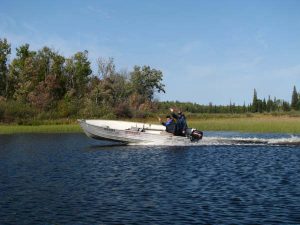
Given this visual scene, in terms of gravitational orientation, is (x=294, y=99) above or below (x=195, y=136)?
above

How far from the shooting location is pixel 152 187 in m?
17.0

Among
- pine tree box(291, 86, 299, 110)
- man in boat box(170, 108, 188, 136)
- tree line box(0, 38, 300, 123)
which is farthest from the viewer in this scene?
pine tree box(291, 86, 299, 110)

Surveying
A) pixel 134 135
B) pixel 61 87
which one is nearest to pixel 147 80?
pixel 61 87

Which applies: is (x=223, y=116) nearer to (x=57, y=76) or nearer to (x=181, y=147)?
(x=57, y=76)

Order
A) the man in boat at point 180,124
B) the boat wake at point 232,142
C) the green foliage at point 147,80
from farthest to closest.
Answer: the green foliage at point 147,80
the man in boat at point 180,124
the boat wake at point 232,142

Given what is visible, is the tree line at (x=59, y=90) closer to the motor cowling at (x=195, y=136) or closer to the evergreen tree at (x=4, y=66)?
the evergreen tree at (x=4, y=66)

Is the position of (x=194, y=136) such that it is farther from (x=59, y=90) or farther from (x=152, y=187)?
(x=59, y=90)

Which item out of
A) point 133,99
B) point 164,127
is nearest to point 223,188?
point 164,127

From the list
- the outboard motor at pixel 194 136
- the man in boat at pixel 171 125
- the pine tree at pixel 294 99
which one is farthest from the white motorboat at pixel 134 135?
the pine tree at pixel 294 99

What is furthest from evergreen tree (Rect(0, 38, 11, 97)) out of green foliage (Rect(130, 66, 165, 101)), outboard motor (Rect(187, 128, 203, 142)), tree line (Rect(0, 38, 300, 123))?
outboard motor (Rect(187, 128, 203, 142))

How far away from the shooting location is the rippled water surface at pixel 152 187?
1288 centimetres

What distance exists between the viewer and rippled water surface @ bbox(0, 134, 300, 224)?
1288 cm

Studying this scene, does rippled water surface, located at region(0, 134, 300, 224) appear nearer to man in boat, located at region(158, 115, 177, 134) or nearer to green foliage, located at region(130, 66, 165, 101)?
man in boat, located at region(158, 115, 177, 134)

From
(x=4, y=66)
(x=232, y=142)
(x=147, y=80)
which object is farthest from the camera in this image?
(x=147, y=80)
